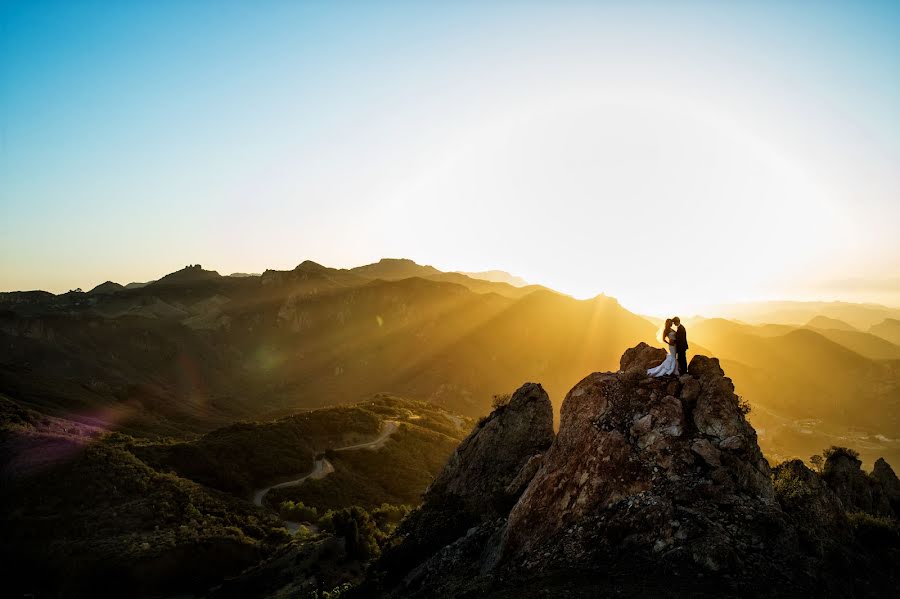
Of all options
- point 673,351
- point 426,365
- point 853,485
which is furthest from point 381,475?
point 426,365

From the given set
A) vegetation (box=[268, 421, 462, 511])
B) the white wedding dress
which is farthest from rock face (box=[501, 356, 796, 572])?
vegetation (box=[268, 421, 462, 511])

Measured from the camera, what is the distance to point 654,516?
1408 centimetres

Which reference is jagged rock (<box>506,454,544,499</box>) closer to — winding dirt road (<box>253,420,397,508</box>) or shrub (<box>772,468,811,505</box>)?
shrub (<box>772,468,811,505</box>)

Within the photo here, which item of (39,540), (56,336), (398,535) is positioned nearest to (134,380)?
(56,336)

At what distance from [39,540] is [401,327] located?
16219 cm

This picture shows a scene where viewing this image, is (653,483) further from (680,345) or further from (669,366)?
(680,345)

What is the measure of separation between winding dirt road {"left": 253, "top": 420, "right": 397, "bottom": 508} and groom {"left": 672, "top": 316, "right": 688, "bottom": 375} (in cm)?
5404

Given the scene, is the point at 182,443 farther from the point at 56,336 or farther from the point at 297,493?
the point at 56,336

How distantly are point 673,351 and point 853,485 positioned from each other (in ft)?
80.6

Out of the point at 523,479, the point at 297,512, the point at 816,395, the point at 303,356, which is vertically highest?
the point at 523,479

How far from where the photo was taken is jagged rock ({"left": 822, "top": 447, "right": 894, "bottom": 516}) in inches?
1193

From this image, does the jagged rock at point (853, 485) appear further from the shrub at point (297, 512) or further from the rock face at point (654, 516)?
the shrub at point (297, 512)

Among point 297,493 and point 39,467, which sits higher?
point 39,467

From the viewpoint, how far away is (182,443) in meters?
62.4
